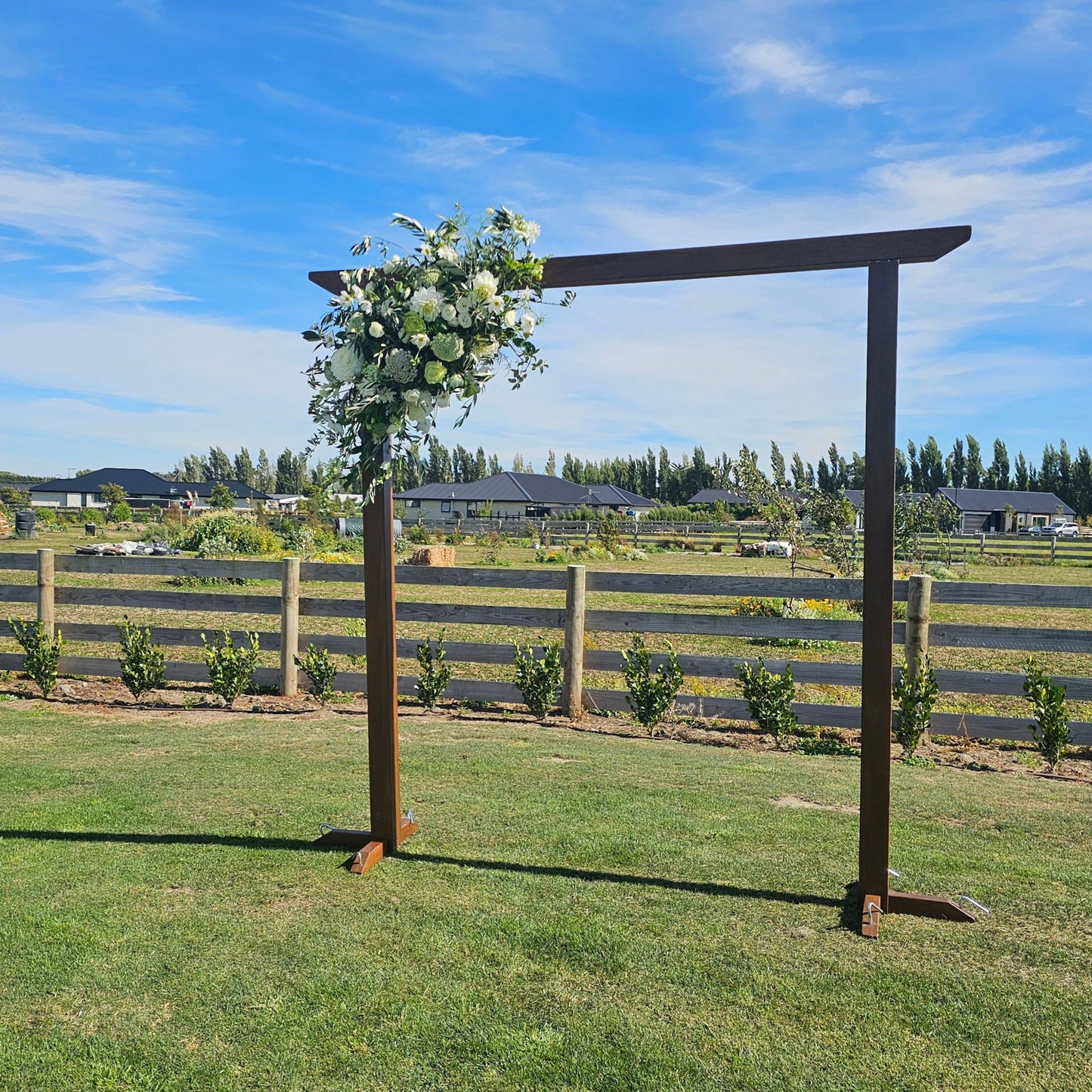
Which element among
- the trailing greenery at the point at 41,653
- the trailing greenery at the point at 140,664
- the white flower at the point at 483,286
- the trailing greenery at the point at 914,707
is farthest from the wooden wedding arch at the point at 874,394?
the trailing greenery at the point at 41,653

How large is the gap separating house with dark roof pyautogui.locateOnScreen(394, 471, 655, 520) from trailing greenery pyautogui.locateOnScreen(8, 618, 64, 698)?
54458mm

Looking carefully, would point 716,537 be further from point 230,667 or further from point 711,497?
point 711,497

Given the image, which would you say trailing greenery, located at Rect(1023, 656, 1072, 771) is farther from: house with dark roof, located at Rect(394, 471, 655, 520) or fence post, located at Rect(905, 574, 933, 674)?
house with dark roof, located at Rect(394, 471, 655, 520)

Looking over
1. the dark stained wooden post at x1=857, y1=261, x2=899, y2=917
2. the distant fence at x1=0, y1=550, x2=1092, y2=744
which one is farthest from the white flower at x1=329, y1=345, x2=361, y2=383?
the distant fence at x1=0, y1=550, x2=1092, y2=744

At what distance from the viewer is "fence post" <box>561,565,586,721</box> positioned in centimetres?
688

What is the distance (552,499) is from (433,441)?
2495 inches

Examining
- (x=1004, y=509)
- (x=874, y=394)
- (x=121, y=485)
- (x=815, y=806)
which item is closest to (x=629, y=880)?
(x=815, y=806)

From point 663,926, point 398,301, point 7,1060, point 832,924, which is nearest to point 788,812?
point 832,924

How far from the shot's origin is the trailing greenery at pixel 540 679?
6895 mm

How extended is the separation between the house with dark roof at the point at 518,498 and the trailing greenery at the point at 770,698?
56.4 m

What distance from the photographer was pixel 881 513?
3324mm

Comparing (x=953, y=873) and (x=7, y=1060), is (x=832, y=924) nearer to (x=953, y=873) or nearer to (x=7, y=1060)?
(x=953, y=873)

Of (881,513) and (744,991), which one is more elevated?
(881,513)

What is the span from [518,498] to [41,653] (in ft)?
187
